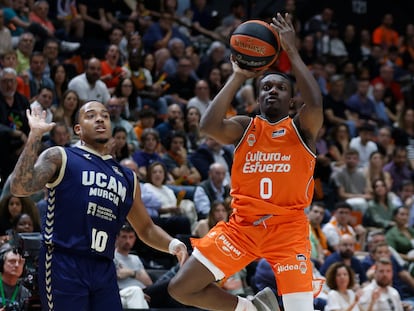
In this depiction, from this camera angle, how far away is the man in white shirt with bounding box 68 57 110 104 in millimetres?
12781

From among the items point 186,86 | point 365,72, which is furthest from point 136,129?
point 365,72

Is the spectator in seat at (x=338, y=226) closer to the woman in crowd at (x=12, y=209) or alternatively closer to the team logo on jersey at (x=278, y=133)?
the woman in crowd at (x=12, y=209)

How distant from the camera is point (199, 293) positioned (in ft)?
22.6

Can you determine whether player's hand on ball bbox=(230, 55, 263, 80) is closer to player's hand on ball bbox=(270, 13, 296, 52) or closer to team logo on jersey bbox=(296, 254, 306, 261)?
player's hand on ball bbox=(270, 13, 296, 52)

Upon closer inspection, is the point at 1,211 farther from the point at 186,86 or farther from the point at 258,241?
the point at 186,86

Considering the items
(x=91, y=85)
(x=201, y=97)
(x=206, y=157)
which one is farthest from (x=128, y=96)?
(x=206, y=157)

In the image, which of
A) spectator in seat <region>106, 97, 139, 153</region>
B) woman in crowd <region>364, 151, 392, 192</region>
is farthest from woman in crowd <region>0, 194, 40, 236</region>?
woman in crowd <region>364, 151, 392, 192</region>

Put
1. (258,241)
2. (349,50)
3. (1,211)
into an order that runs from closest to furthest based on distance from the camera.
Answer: (258,241), (1,211), (349,50)

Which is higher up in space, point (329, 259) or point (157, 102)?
point (157, 102)

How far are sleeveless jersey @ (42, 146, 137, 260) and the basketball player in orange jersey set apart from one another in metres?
0.90

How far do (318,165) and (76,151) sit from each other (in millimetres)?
8180

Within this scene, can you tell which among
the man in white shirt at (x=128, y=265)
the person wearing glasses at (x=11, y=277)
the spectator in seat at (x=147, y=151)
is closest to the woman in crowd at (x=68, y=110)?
the spectator in seat at (x=147, y=151)

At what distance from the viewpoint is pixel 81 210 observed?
242 inches

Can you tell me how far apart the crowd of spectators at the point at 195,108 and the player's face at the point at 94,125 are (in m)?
1.59
